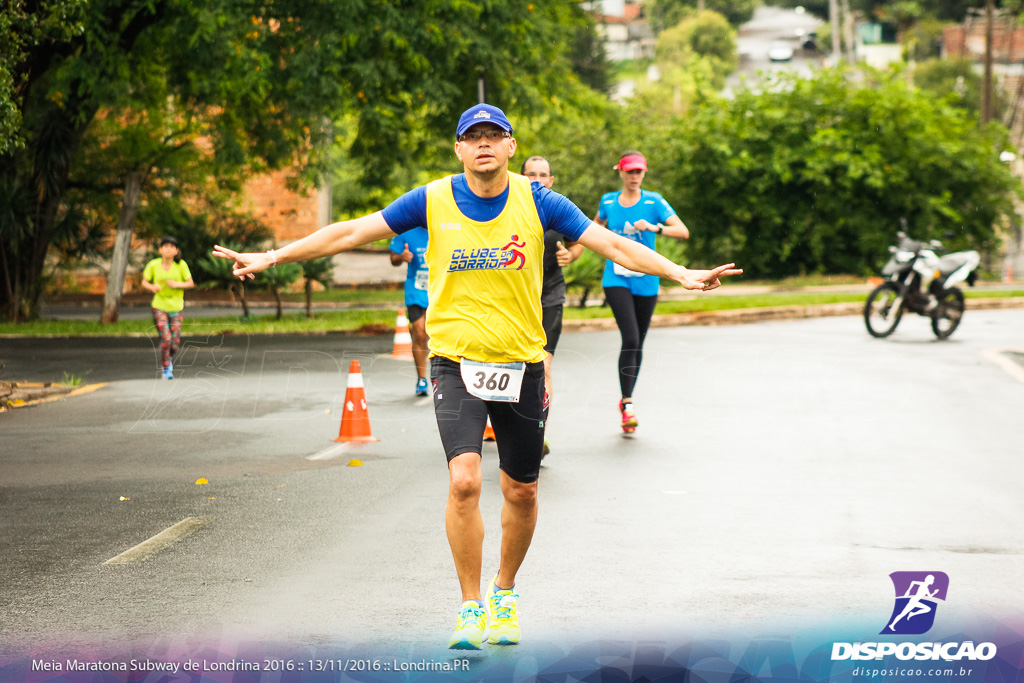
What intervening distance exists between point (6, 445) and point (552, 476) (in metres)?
4.34

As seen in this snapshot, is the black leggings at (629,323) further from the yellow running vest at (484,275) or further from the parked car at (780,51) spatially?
the parked car at (780,51)

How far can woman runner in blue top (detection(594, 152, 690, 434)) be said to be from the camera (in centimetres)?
898

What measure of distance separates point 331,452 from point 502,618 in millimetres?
4615

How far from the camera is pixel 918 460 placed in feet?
28.1

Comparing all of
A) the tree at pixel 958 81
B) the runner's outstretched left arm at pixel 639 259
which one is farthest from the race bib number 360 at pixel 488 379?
the tree at pixel 958 81

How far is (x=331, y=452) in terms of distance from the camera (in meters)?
8.88

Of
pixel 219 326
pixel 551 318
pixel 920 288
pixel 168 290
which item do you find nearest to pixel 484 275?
pixel 551 318

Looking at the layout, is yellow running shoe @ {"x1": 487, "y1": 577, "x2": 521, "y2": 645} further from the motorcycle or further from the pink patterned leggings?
the motorcycle

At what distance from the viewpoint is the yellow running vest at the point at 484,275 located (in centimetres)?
445

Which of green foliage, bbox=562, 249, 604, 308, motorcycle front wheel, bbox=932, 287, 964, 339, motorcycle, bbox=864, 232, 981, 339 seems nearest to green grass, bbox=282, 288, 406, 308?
green foliage, bbox=562, 249, 604, 308

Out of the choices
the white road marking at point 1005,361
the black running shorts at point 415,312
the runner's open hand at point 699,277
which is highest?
the runner's open hand at point 699,277

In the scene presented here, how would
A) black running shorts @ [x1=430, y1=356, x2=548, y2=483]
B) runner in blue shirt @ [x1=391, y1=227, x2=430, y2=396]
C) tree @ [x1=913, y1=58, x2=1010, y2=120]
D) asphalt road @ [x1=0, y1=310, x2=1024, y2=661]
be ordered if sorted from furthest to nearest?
tree @ [x1=913, y1=58, x2=1010, y2=120] → runner in blue shirt @ [x1=391, y1=227, x2=430, y2=396] → asphalt road @ [x1=0, y1=310, x2=1024, y2=661] → black running shorts @ [x1=430, y1=356, x2=548, y2=483]

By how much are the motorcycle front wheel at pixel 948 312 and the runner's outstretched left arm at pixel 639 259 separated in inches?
560

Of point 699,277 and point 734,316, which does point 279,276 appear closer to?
point 734,316
